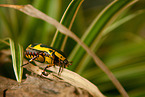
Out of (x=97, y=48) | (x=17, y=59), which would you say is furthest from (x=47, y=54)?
(x=97, y=48)

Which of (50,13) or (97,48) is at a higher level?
(50,13)

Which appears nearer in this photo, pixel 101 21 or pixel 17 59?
pixel 17 59

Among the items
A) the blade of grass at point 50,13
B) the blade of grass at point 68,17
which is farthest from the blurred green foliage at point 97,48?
the blade of grass at point 68,17

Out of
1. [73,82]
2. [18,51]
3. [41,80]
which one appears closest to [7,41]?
[18,51]

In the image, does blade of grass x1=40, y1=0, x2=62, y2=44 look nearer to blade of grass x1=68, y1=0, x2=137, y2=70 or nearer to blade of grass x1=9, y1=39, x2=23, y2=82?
blade of grass x1=68, y1=0, x2=137, y2=70

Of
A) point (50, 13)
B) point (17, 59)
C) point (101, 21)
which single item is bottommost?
point (17, 59)

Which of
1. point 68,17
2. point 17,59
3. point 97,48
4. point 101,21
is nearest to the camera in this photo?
point 17,59

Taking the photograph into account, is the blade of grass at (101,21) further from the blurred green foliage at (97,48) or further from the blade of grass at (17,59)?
the blade of grass at (17,59)

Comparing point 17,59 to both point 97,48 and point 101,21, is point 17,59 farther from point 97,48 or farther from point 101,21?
point 97,48
